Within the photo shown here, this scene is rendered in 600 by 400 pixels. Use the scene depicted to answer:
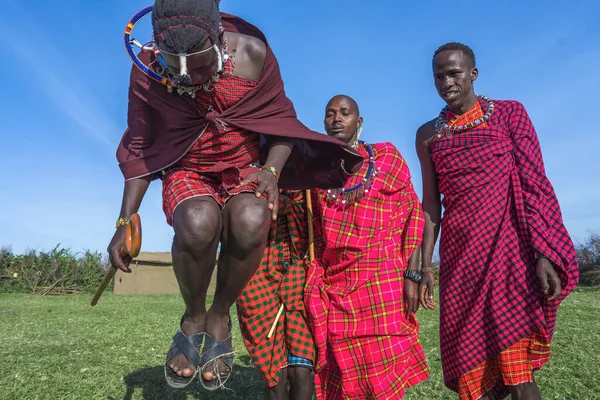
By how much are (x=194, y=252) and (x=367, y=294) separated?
1.81m

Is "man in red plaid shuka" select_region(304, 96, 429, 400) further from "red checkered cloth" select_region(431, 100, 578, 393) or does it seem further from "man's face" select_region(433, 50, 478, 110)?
"man's face" select_region(433, 50, 478, 110)

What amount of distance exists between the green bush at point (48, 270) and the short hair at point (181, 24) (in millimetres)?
22628

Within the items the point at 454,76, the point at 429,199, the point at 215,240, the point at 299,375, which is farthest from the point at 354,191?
the point at 215,240

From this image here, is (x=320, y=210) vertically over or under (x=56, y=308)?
over

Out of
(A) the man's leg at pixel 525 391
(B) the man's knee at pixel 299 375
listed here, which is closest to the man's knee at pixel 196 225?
(B) the man's knee at pixel 299 375

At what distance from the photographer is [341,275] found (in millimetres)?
3977

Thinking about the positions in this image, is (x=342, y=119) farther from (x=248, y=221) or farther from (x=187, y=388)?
(x=187, y=388)

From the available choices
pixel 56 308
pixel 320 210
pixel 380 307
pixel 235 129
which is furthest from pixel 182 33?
pixel 56 308

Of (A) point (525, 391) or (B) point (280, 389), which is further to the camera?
(B) point (280, 389)

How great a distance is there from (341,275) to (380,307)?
39 cm

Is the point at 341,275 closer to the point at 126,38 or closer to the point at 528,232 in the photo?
the point at 528,232

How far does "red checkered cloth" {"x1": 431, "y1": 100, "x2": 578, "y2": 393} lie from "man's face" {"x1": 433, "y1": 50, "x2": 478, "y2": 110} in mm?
207

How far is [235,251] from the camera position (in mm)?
2547

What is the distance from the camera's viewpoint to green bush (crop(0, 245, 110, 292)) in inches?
860
